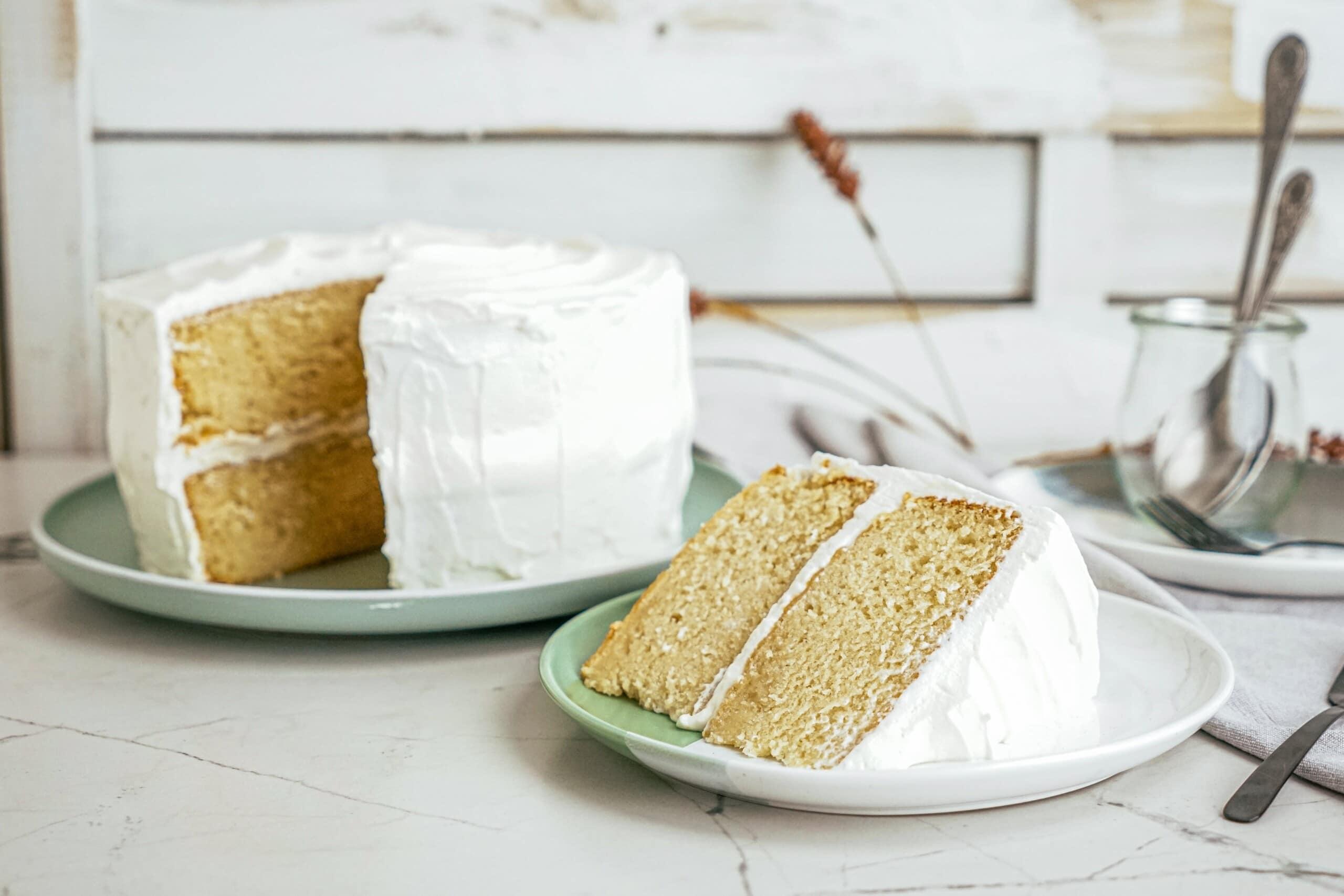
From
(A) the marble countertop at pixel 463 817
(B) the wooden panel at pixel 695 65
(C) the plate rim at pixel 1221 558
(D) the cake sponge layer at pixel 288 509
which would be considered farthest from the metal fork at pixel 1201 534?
(D) the cake sponge layer at pixel 288 509

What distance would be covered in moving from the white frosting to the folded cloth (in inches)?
6.3

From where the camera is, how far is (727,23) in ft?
7.17

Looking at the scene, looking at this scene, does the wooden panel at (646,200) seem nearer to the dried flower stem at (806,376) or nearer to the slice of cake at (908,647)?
the dried flower stem at (806,376)

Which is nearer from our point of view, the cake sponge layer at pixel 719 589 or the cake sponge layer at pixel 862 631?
the cake sponge layer at pixel 862 631

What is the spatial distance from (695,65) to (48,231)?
1.16 metres

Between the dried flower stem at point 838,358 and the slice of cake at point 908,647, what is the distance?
112cm

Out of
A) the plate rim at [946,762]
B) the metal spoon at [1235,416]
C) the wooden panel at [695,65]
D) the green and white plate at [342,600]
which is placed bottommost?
the green and white plate at [342,600]

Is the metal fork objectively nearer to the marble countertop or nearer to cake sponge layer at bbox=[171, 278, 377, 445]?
the marble countertop

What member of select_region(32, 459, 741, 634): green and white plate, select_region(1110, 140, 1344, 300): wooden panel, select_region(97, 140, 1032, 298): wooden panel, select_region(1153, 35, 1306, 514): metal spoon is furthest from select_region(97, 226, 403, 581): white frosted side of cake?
select_region(1110, 140, 1344, 300): wooden panel

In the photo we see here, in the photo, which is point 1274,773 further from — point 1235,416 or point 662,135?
point 662,135

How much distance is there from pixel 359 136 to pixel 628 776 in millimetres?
1475

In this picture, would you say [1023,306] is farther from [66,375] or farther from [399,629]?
[66,375]

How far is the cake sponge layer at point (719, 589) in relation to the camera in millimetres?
1157

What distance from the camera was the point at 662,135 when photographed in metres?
2.22
